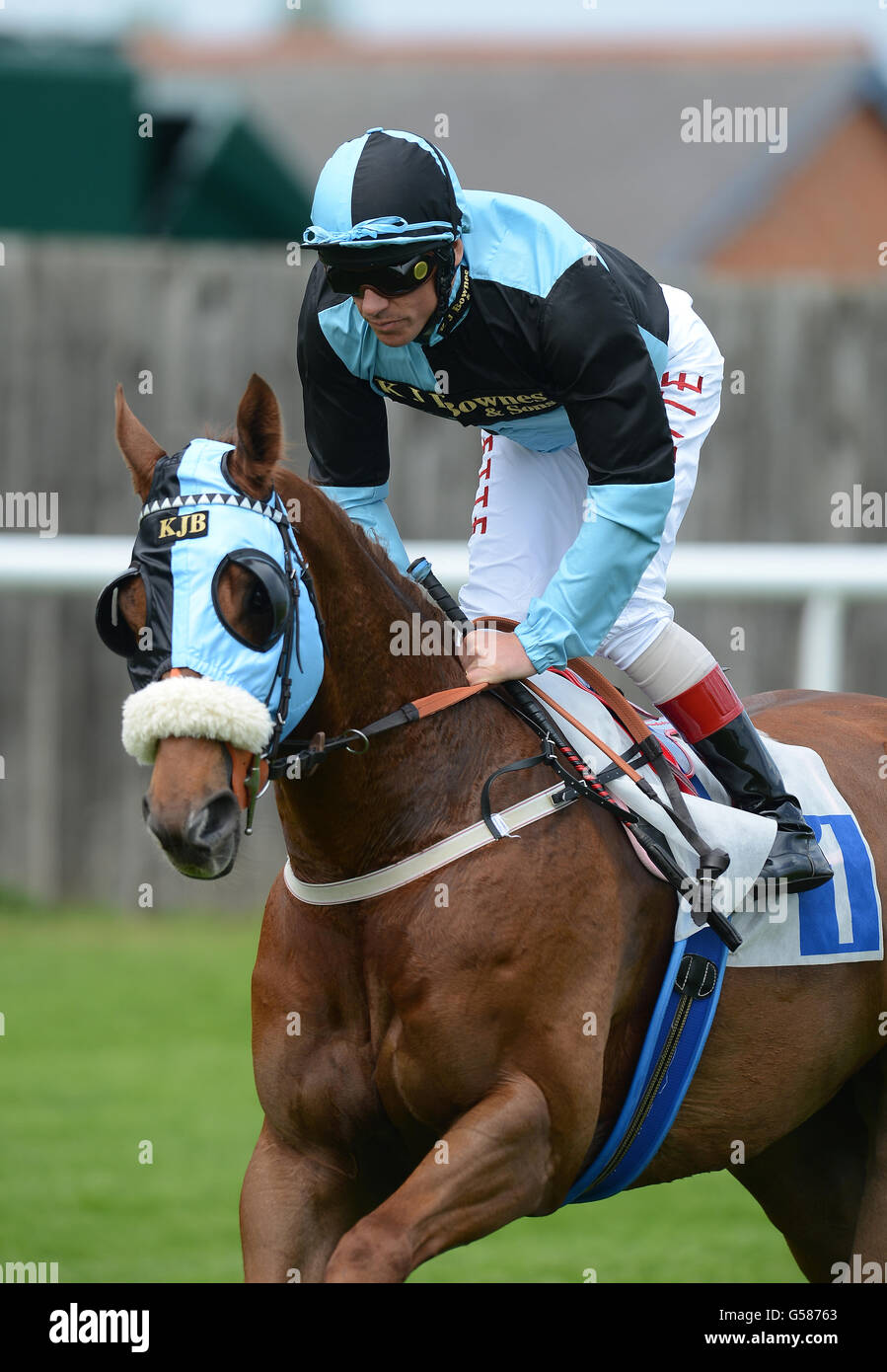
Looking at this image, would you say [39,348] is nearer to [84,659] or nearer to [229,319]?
[229,319]

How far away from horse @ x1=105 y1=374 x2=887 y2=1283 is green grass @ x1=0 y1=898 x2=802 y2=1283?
1.72m

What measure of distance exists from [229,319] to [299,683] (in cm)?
611

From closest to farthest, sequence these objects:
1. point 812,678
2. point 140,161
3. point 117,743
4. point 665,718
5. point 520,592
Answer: point 520,592
point 665,718
point 812,678
point 117,743
point 140,161

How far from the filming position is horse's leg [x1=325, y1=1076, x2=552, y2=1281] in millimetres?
2633

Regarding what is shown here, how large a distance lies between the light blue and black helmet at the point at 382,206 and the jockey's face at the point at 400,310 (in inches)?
2.3

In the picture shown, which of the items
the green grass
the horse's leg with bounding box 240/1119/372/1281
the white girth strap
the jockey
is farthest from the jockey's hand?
the green grass

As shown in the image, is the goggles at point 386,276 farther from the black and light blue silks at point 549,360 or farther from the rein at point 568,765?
the rein at point 568,765

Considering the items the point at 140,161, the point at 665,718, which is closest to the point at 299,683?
the point at 665,718

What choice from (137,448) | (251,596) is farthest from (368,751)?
(137,448)

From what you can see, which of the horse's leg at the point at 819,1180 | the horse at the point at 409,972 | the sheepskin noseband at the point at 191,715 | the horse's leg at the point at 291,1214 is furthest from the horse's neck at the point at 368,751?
the horse's leg at the point at 819,1180

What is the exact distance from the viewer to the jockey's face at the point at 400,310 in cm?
293

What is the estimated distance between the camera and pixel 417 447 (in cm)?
855

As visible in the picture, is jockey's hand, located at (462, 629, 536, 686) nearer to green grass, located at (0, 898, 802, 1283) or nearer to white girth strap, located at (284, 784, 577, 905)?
white girth strap, located at (284, 784, 577, 905)

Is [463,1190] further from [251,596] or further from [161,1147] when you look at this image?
[161,1147]
